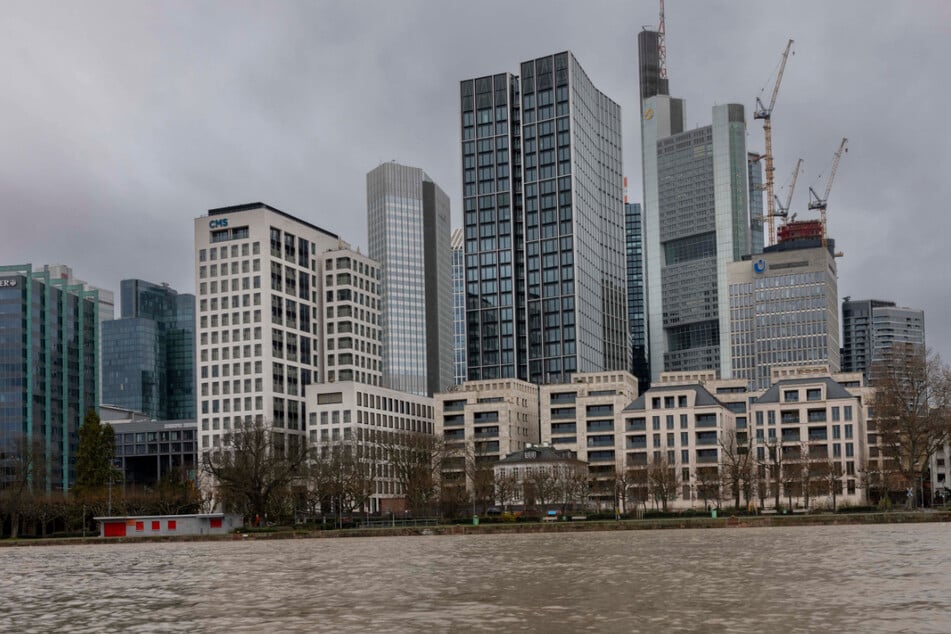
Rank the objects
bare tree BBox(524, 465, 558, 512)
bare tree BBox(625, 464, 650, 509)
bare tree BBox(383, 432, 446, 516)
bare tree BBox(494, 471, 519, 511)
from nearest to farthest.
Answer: bare tree BBox(383, 432, 446, 516) → bare tree BBox(524, 465, 558, 512) → bare tree BBox(494, 471, 519, 511) → bare tree BBox(625, 464, 650, 509)

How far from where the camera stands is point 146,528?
6594 inches

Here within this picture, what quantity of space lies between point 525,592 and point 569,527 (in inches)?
3753

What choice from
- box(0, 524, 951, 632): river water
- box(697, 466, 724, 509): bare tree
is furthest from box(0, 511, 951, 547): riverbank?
box(0, 524, 951, 632): river water

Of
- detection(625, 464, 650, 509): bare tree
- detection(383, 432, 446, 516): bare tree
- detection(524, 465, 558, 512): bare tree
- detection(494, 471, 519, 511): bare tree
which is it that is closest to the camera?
detection(383, 432, 446, 516): bare tree

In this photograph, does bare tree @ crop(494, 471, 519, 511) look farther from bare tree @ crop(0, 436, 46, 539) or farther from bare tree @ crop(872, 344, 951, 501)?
bare tree @ crop(0, 436, 46, 539)

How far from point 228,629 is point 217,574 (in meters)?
32.5

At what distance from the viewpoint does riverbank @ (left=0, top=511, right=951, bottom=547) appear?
5369 inches

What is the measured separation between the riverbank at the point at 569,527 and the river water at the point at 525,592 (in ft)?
168

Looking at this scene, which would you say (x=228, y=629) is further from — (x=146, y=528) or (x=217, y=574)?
(x=146, y=528)

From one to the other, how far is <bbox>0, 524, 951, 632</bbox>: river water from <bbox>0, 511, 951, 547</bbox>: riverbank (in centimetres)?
5114

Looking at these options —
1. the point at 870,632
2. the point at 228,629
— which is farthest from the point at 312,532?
the point at 870,632

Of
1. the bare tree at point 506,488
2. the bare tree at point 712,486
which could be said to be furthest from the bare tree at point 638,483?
the bare tree at point 506,488

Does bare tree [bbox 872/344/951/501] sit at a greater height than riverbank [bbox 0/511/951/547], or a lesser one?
greater

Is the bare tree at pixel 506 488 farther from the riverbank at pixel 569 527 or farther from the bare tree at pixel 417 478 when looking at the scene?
Result: the riverbank at pixel 569 527
